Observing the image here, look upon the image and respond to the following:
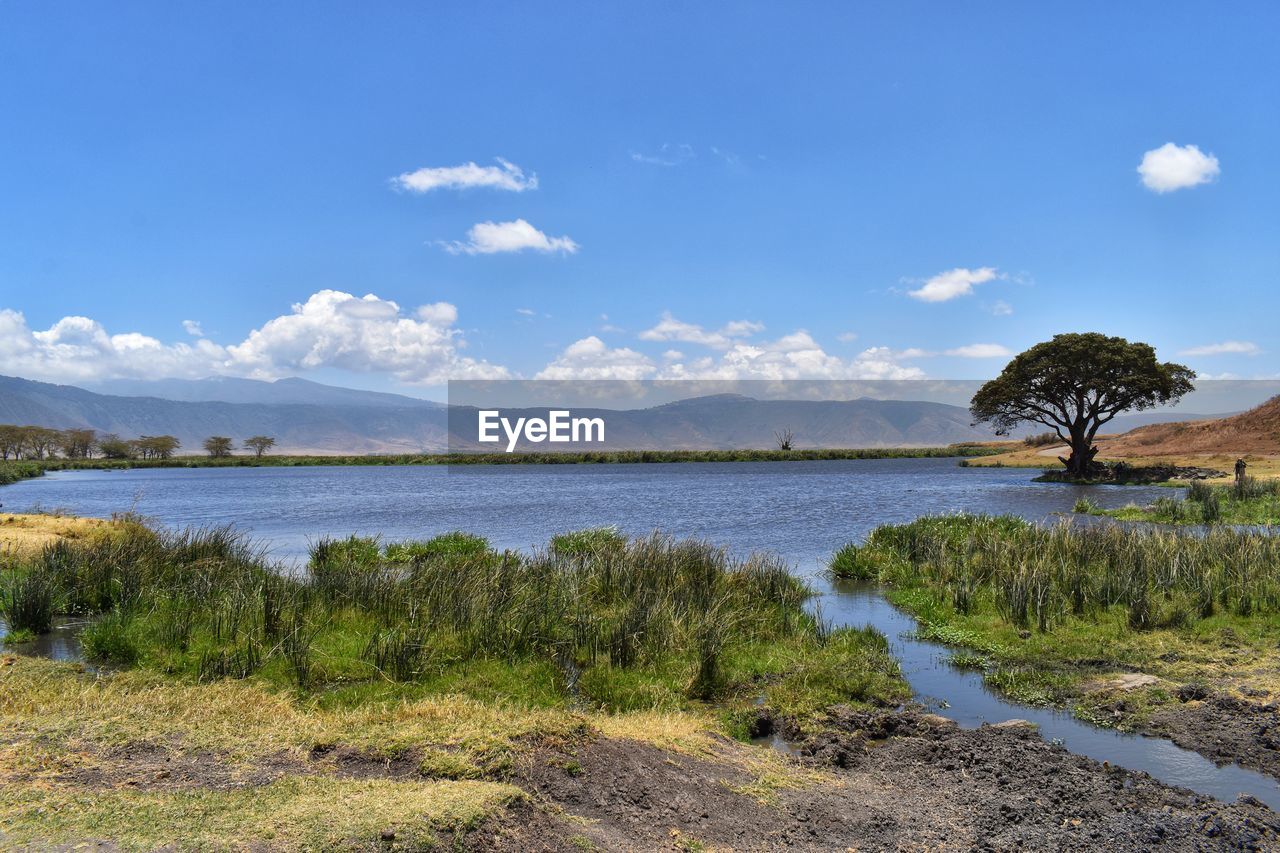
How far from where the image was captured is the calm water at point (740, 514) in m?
9.37

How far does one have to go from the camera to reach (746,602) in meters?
14.8

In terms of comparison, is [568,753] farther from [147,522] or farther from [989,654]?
[147,522]

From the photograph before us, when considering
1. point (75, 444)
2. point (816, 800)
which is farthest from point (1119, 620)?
point (75, 444)

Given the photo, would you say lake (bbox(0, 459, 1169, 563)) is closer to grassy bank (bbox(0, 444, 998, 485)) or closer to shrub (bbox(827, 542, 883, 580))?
shrub (bbox(827, 542, 883, 580))

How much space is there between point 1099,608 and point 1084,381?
148 ft

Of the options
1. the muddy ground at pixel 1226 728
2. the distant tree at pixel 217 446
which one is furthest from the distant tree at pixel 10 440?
the muddy ground at pixel 1226 728

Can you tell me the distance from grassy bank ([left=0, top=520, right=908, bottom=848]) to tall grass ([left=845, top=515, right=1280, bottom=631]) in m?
3.17

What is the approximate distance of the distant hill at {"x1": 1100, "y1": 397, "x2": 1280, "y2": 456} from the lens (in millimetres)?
67062

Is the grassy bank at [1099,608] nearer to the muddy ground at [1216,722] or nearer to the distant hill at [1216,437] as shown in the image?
the muddy ground at [1216,722]

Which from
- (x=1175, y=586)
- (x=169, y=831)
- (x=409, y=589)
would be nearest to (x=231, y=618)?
(x=409, y=589)

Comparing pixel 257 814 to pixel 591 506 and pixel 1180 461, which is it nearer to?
pixel 591 506

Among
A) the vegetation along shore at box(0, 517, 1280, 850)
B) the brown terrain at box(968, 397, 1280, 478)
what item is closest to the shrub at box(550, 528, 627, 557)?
the vegetation along shore at box(0, 517, 1280, 850)

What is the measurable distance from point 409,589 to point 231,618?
117 inches

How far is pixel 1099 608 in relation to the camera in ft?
46.0
